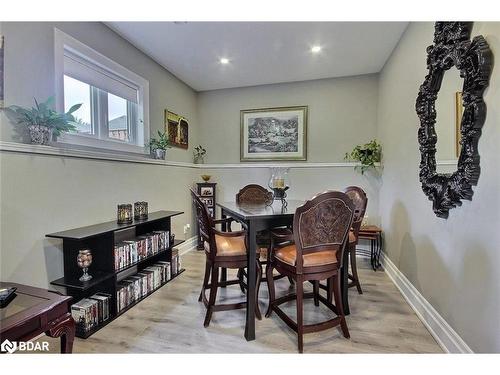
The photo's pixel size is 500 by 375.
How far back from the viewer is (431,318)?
1.86 m

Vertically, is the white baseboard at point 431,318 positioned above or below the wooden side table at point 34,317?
below

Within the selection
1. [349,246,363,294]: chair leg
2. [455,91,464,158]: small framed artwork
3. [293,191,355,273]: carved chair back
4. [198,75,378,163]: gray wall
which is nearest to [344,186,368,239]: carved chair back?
[349,246,363,294]: chair leg

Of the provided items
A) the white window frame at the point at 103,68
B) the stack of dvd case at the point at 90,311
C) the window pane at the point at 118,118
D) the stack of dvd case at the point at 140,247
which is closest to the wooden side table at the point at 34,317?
the stack of dvd case at the point at 90,311

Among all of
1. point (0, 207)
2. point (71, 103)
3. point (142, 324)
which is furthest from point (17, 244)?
point (71, 103)

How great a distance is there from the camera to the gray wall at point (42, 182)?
5.39ft

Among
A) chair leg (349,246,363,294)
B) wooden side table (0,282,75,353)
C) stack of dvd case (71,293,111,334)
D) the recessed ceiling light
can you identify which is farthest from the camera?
the recessed ceiling light

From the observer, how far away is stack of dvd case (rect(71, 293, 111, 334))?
5.90 feet

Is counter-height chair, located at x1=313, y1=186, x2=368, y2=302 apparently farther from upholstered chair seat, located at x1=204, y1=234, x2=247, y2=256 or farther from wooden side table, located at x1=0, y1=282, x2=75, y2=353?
wooden side table, located at x1=0, y1=282, x2=75, y2=353

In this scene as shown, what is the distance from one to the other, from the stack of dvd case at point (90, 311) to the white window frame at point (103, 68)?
1289 mm

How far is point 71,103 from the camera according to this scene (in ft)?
7.09

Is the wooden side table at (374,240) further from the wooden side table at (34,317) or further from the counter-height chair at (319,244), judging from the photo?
the wooden side table at (34,317)

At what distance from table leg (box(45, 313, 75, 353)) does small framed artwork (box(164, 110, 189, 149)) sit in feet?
8.62

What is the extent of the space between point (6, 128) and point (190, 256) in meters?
2.58

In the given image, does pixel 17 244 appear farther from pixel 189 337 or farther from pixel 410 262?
pixel 410 262
